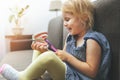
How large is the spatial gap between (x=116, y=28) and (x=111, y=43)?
8 centimetres

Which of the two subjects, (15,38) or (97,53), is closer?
(97,53)

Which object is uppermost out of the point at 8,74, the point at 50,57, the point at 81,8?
the point at 81,8

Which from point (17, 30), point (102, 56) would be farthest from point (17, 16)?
point (102, 56)

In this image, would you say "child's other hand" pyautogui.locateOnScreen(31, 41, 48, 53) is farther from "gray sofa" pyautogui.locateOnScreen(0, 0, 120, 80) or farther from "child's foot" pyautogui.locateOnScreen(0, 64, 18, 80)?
"gray sofa" pyautogui.locateOnScreen(0, 0, 120, 80)

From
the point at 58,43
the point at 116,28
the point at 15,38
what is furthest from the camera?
the point at 15,38

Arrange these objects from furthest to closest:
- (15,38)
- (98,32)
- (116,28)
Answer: (15,38)
(98,32)
(116,28)

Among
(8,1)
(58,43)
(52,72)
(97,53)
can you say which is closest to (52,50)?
(52,72)

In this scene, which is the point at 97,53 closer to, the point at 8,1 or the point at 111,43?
the point at 111,43

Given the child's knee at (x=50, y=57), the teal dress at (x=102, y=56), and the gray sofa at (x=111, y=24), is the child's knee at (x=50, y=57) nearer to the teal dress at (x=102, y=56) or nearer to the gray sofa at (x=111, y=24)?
the teal dress at (x=102, y=56)

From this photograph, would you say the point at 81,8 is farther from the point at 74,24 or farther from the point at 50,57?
the point at 50,57

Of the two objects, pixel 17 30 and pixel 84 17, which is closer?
pixel 84 17

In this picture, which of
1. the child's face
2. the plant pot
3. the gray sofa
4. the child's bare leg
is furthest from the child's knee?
the plant pot

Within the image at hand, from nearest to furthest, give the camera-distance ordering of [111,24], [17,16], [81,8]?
[111,24] → [81,8] → [17,16]

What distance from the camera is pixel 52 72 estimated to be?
1134mm
